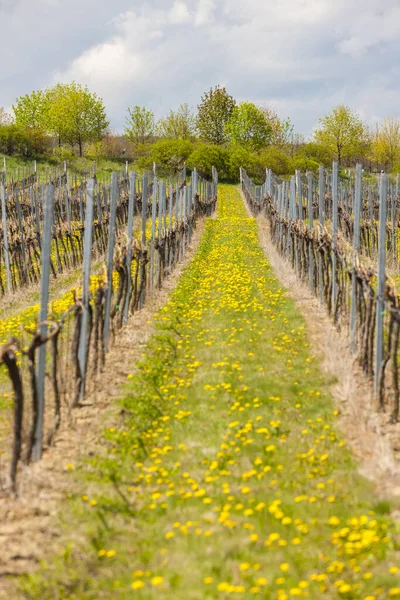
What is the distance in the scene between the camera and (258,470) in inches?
224

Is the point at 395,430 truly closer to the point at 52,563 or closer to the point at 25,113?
the point at 52,563

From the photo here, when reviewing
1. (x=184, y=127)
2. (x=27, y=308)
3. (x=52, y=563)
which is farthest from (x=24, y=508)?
(x=184, y=127)

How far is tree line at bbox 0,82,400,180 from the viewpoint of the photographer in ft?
183

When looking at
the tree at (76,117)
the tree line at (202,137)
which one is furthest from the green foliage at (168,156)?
the tree at (76,117)

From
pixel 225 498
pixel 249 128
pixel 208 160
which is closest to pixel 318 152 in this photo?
pixel 249 128

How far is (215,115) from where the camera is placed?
7844cm

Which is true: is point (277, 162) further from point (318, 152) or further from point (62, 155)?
point (62, 155)

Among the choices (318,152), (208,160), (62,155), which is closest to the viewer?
(208,160)

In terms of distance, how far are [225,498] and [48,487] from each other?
1.63 meters

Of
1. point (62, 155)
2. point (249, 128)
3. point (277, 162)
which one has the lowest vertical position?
point (277, 162)

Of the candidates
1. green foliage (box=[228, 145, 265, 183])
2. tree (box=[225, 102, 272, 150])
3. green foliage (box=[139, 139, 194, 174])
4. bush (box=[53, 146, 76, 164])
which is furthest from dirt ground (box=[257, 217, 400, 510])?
tree (box=[225, 102, 272, 150])

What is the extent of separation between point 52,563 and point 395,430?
388cm

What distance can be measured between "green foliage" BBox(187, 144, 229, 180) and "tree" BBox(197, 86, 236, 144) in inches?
901

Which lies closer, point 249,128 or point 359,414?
point 359,414
